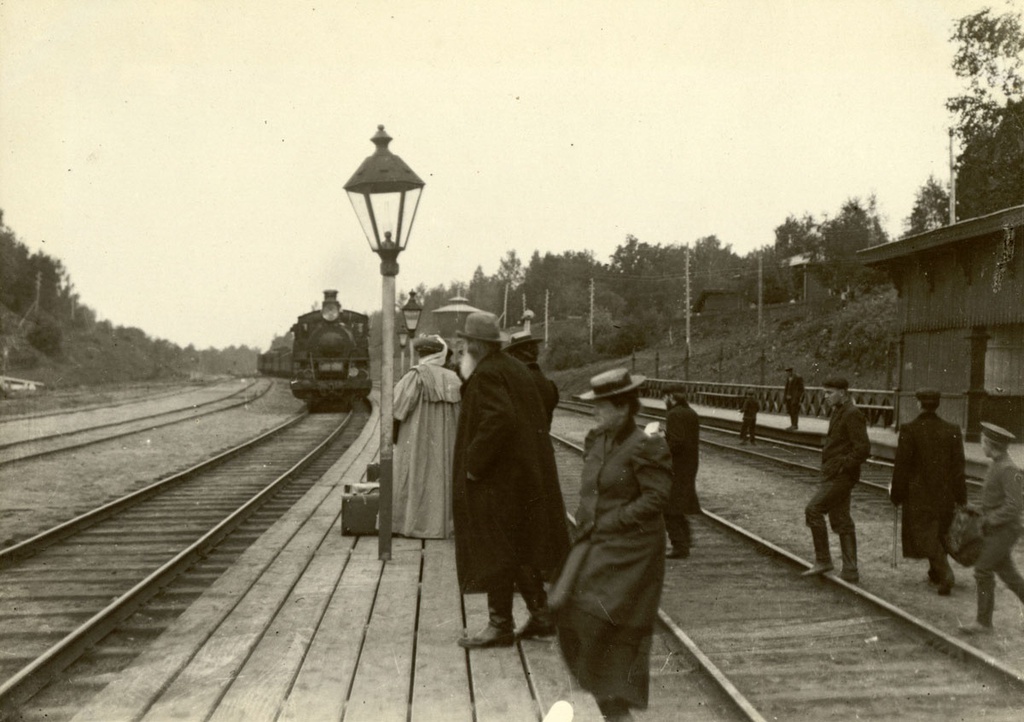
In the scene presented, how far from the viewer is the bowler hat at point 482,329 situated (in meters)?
5.49

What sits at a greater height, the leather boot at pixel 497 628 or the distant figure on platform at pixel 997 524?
the distant figure on platform at pixel 997 524

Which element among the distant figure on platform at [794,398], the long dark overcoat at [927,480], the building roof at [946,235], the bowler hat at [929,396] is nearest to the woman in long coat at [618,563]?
the long dark overcoat at [927,480]

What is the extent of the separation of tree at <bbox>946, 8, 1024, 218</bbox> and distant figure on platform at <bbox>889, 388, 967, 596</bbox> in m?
24.4

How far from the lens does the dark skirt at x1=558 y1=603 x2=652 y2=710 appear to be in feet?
13.0

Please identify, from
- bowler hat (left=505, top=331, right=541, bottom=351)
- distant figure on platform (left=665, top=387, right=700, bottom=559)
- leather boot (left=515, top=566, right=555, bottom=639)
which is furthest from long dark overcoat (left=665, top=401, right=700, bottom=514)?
leather boot (left=515, top=566, right=555, bottom=639)

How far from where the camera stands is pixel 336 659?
518 centimetres

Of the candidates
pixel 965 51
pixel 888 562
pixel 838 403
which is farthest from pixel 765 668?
pixel 965 51

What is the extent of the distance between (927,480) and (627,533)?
13.3 ft

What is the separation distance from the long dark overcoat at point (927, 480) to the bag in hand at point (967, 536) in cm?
47

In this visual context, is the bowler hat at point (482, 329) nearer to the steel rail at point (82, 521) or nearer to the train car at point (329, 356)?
the steel rail at point (82, 521)

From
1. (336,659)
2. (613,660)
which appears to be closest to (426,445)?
(336,659)

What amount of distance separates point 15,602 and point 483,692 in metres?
4.11

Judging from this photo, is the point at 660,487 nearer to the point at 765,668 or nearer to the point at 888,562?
the point at 765,668

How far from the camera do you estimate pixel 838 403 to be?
782 cm
